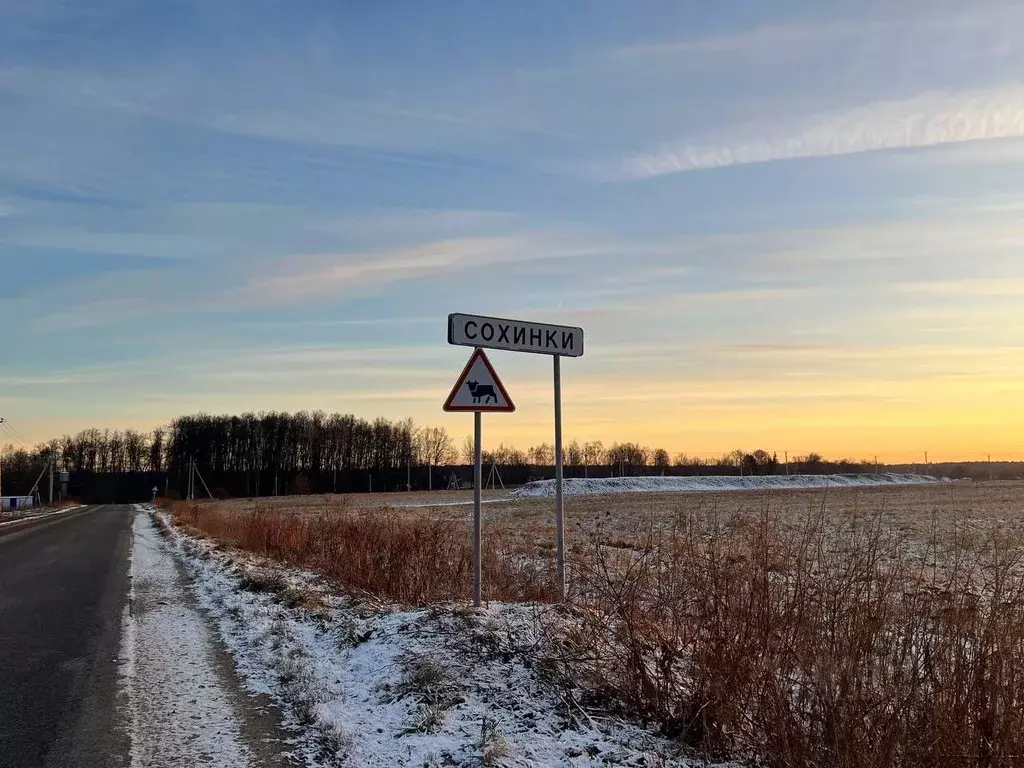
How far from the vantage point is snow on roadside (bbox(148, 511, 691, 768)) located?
15.1 feet

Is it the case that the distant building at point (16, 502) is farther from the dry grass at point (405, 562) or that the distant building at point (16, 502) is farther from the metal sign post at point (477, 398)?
the metal sign post at point (477, 398)

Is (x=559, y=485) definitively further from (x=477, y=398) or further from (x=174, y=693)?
(x=174, y=693)

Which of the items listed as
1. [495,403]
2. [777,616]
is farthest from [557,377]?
[777,616]

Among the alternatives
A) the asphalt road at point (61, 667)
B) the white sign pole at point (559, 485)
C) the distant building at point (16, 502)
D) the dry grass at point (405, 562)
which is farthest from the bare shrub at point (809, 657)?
the distant building at point (16, 502)

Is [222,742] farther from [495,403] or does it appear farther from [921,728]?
Answer: [921,728]

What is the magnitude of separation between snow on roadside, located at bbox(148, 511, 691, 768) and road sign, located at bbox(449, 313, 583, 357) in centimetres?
250

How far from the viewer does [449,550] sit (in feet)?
35.3

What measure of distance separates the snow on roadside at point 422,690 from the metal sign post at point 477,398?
0.80 metres

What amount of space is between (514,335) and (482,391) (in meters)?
0.63

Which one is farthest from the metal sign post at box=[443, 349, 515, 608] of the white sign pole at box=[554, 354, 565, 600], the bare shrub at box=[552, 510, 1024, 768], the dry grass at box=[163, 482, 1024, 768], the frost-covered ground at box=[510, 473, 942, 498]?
the frost-covered ground at box=[510, 473, 942, 498]

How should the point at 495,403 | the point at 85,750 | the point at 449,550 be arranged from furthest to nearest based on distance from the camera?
the point at 449,550 → the point at 495,403 → the point at 85,750

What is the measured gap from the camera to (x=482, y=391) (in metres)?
7.51

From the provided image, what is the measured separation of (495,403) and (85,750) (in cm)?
423

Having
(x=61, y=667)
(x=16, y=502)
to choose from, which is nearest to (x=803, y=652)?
(x=61, y=667)
